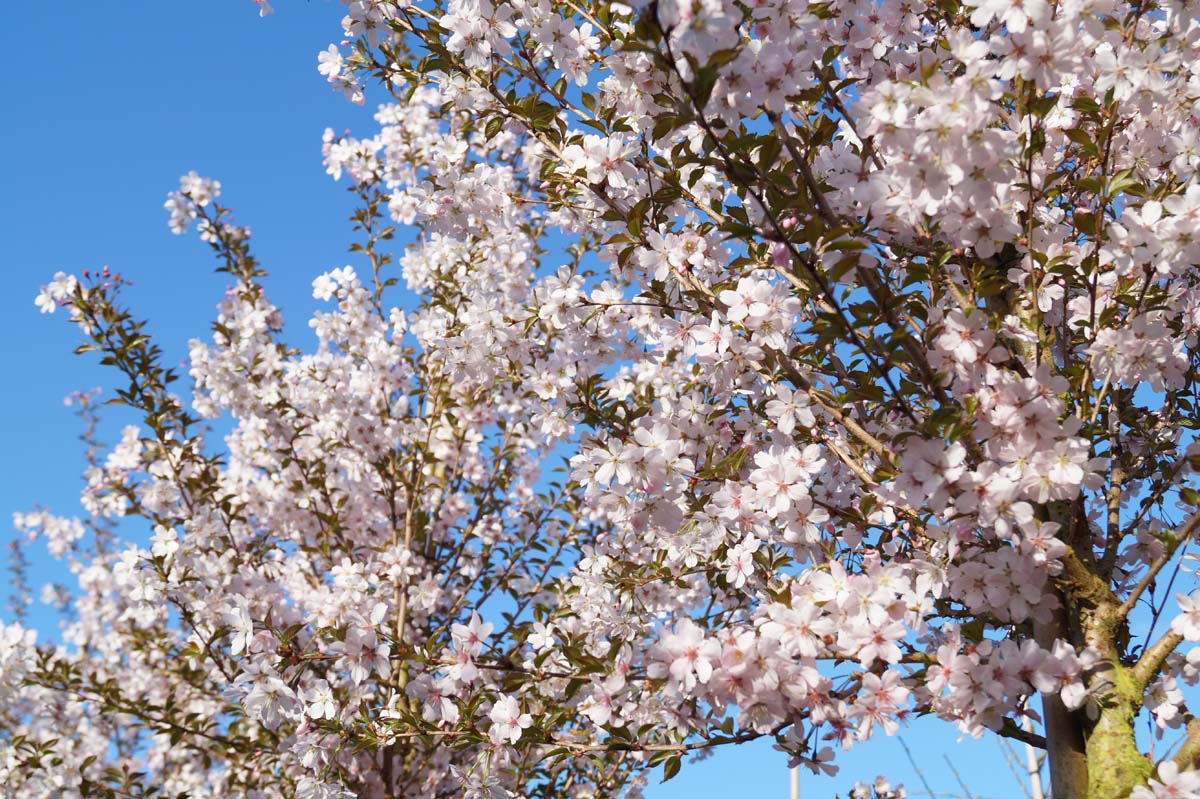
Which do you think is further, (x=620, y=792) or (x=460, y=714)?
(x=620, y=792)

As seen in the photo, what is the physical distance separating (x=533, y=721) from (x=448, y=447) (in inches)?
154

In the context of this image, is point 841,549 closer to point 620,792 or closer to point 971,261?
point 971,261

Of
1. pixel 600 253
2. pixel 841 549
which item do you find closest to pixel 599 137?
pixel 600 253

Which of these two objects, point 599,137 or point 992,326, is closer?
point 992,326

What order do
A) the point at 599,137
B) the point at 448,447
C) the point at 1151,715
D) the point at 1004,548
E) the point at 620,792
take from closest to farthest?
the point at 1004,548 → the point at 1151,715 → the point at 599,137 → the point at 620,792 → the point at 448,447

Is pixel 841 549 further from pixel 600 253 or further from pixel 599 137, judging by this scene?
pixel 599 137

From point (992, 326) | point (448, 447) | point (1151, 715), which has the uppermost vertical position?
point (448, 447)

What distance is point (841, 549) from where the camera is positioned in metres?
3.11

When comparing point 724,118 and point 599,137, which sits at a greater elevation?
point 599,137

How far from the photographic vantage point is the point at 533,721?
306cm

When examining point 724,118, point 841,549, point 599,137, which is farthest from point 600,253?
point 841,549

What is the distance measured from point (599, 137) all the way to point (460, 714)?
217 centimetres

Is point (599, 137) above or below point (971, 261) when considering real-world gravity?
above

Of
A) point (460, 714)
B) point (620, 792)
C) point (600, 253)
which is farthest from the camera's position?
point (620, 792)
